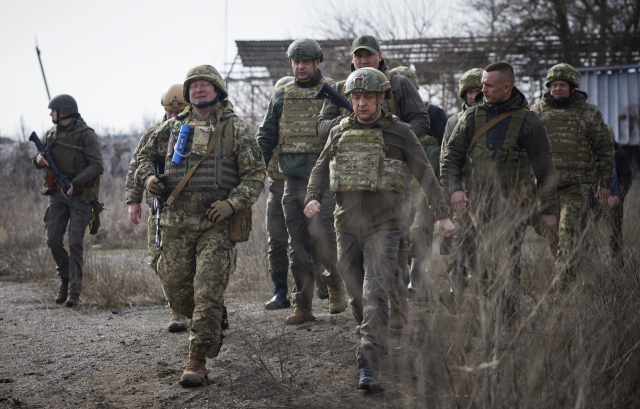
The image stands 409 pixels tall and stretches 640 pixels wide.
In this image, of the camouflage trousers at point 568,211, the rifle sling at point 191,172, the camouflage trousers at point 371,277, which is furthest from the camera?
the camouflage trousers at point 568,211

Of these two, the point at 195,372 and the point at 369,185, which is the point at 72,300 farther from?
the point at 369,185

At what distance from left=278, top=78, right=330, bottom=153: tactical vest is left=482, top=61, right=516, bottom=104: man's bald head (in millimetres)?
1557

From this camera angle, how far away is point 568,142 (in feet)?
20.9

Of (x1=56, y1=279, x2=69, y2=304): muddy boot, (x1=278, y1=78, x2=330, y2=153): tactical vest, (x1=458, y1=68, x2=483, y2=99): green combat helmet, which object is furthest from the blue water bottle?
(x1=56, y1=279, x2=69, y2=304): muddy boot

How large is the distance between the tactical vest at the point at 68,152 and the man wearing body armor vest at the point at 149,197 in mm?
1585

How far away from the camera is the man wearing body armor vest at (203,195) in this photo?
4.19 meters

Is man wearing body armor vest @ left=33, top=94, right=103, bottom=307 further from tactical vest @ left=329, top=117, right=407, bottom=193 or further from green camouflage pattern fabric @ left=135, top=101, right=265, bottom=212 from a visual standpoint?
tactical vest @ left=329, top=117, right=407, bottom=193

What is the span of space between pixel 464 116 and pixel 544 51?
1899cm

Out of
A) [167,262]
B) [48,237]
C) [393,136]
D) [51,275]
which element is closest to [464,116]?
[393,136]

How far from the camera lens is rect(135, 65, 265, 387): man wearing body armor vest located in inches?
165

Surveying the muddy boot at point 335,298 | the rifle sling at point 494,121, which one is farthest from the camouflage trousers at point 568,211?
the muddy boot at point 335,298

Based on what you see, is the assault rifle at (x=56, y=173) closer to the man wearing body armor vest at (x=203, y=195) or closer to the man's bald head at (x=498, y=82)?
the man wearing body armor vest at (x=203, y=195)

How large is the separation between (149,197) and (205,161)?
179 centimetres

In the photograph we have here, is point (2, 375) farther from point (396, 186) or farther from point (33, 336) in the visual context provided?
point (396, 186)
